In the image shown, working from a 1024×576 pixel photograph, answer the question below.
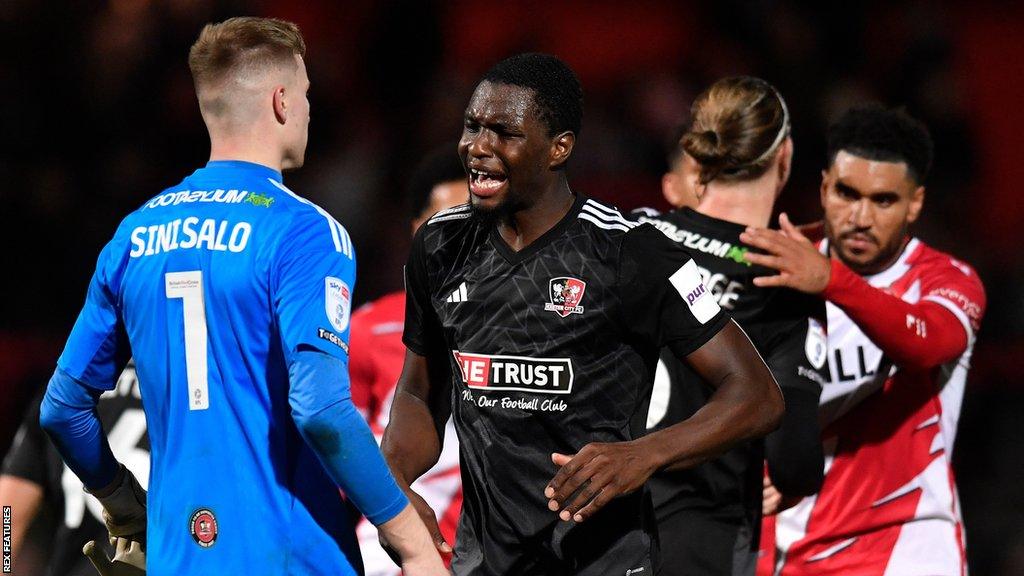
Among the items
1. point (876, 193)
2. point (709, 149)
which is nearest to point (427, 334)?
point (709, 149)

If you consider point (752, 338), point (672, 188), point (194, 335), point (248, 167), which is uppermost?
point (248, 167)

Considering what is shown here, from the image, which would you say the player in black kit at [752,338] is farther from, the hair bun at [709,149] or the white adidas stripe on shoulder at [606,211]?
the white adidas stripe on shoulder at [606,211]

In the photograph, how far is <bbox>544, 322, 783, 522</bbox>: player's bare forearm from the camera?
2990mm

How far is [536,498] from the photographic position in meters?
3.25

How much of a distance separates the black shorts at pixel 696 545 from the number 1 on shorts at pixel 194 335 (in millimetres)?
1588

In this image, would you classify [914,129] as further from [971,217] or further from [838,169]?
[971,217]

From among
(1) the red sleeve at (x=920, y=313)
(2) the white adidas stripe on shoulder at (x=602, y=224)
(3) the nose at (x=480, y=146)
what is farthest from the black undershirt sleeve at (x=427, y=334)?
(1) the red sleeve at (x=920, y=313)

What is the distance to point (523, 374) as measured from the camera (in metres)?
3.26

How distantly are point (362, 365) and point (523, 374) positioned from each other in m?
2.47

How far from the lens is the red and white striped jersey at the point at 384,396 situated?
546 cm

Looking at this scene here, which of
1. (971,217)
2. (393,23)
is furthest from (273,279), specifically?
(971,217)

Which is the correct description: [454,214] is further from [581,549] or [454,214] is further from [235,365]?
[581,549]

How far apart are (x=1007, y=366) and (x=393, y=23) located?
15.6 ft

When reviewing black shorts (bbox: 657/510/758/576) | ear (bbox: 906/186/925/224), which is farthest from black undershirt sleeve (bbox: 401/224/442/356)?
ear (bbox: 906/186/925/224)
